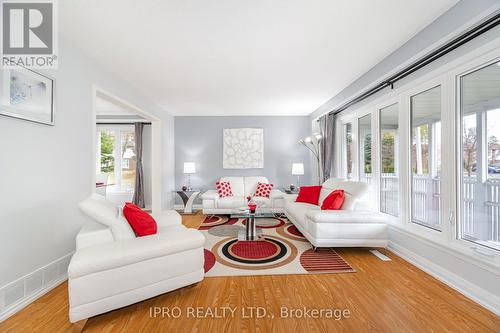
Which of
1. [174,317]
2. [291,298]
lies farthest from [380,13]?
[174,317]

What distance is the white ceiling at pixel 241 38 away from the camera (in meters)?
1.79

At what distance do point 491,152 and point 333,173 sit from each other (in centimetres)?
265

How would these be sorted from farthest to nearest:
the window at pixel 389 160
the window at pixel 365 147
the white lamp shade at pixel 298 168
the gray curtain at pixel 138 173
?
1. the gray curtain at pixel 138 173
2. the white lamp shade at pixel 298 168
3. the window at pixel 365 147
4. the window at pixel 389 160

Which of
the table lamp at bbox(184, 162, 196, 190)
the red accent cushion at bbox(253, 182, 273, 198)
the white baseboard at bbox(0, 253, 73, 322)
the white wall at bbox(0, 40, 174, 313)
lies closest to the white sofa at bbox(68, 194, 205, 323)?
the white wall at bbox(0, 40, 174, 313)

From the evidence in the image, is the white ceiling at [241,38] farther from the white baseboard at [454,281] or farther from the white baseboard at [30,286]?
the white baseboard at [454,281]

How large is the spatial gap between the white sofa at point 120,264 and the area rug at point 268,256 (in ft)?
1.86

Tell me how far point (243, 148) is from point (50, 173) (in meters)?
4.02

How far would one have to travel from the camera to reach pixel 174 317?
1590mm

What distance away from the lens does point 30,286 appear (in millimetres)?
1827

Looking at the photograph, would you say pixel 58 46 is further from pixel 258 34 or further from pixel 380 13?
pixel 380 13

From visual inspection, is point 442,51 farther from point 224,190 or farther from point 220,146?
point 220,146

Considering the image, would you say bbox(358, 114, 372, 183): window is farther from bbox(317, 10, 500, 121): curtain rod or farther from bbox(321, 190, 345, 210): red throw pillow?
bbox(321, 190, 345, 210): red throw pillow

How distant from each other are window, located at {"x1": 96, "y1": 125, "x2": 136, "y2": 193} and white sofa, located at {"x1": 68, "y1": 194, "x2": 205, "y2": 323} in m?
4.29

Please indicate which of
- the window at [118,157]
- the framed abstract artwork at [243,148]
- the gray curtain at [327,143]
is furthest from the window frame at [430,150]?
the window at [118,157]
